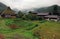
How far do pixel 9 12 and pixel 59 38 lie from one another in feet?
102

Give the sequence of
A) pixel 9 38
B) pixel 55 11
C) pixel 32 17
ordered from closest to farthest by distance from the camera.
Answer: pixel 9 38 < pixel 32 17 < pixel 55 11

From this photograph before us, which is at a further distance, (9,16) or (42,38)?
(9,16)

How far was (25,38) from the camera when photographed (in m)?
18.5

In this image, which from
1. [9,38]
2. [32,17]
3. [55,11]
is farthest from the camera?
[55,11]

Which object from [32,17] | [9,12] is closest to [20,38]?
[32,17]

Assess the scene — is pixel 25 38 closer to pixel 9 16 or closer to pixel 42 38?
pixel 42 38

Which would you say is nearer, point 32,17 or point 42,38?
point 42,38

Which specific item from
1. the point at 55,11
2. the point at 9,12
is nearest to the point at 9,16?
the point at 9,12

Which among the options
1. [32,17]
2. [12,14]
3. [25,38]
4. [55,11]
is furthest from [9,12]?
[25,38]

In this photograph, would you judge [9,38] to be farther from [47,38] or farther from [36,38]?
[47,38]

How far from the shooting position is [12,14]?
160 ft

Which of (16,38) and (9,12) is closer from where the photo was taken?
(16,38)

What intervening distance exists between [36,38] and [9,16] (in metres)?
30.5

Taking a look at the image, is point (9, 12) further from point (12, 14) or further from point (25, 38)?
point (25, 38)
